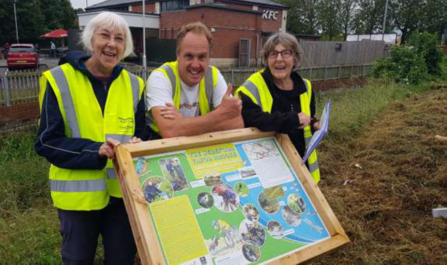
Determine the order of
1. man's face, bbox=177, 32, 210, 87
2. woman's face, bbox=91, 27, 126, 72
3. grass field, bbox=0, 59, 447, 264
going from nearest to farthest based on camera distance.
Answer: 1. woman's face, bbox=91, 27, 126, 72
2. man's face, bbox=177, 32, 210, 87
3. grass field, bbox=0, 59, 447, 264

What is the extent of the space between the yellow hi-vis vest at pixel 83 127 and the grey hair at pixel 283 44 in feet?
4.17

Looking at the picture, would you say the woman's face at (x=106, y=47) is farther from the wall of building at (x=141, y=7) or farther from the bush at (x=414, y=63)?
the wall of building at (x=141, y=7)

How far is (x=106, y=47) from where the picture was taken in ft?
7.11

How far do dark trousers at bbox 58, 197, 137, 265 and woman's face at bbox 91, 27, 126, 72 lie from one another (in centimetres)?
85

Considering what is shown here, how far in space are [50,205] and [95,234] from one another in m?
3.10

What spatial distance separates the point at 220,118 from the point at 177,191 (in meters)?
0.55

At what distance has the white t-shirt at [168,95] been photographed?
2.31 m

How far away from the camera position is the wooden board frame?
5.69 feet

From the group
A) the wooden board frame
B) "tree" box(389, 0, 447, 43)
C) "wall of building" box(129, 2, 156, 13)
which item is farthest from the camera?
"tree" box(389, 0, 447, 43)

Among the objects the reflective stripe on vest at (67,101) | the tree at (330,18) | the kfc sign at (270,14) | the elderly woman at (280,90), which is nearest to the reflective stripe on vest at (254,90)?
the elderly woman at (280,90)

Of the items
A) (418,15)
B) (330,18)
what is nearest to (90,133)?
(330,18)

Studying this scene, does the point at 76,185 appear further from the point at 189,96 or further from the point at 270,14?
the point at 270,14

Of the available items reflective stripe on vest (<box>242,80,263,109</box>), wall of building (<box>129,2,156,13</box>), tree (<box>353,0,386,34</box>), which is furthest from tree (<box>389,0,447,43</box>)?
reflective stripe on vest (<box>242,80,263,109</box>)

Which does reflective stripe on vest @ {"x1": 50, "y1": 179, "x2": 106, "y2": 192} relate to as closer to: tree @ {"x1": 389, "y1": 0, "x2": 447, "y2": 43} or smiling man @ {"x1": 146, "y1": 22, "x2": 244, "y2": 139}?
smiling man @ {"x1": 146, "y1": 22, "x2": 244, "y2": 139}
